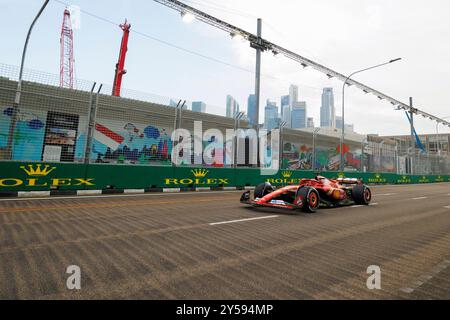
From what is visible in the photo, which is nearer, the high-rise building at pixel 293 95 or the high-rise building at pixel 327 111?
the high-rise building at pixel 293 95

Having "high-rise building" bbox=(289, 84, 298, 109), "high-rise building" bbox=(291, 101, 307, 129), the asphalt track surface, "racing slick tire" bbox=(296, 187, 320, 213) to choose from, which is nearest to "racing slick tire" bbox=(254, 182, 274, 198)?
"racing slick tire" bbox=(296, 187, 320, 213)

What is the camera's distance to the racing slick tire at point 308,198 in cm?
614

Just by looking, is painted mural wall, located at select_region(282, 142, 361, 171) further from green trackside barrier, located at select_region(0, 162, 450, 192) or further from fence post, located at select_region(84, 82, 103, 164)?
fence post, located at select_region(84, 82, 103, 164)

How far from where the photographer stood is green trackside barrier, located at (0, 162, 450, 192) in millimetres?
7926

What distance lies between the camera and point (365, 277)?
2.58 m

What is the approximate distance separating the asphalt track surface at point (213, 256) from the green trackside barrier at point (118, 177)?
320cm

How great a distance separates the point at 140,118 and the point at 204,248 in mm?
8626

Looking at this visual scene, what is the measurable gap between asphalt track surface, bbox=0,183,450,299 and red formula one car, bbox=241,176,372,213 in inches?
32.7

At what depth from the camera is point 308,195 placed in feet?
20.4

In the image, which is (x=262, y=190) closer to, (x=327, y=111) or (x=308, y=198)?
(x=308, y=198)

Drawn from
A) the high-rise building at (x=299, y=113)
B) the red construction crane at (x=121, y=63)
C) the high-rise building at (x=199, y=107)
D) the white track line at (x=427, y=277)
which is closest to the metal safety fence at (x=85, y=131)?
the high-rise building at (x=199, y=107)

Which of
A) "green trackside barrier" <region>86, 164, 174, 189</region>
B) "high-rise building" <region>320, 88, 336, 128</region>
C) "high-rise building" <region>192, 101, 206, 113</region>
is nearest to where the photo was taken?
"green trackside barrier" <region>86, 164, 174, 189</region>

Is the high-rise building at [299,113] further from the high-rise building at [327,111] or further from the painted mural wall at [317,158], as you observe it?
the painted mural wall at [317,158]

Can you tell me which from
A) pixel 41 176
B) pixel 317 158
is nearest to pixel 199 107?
pixel 41 176
